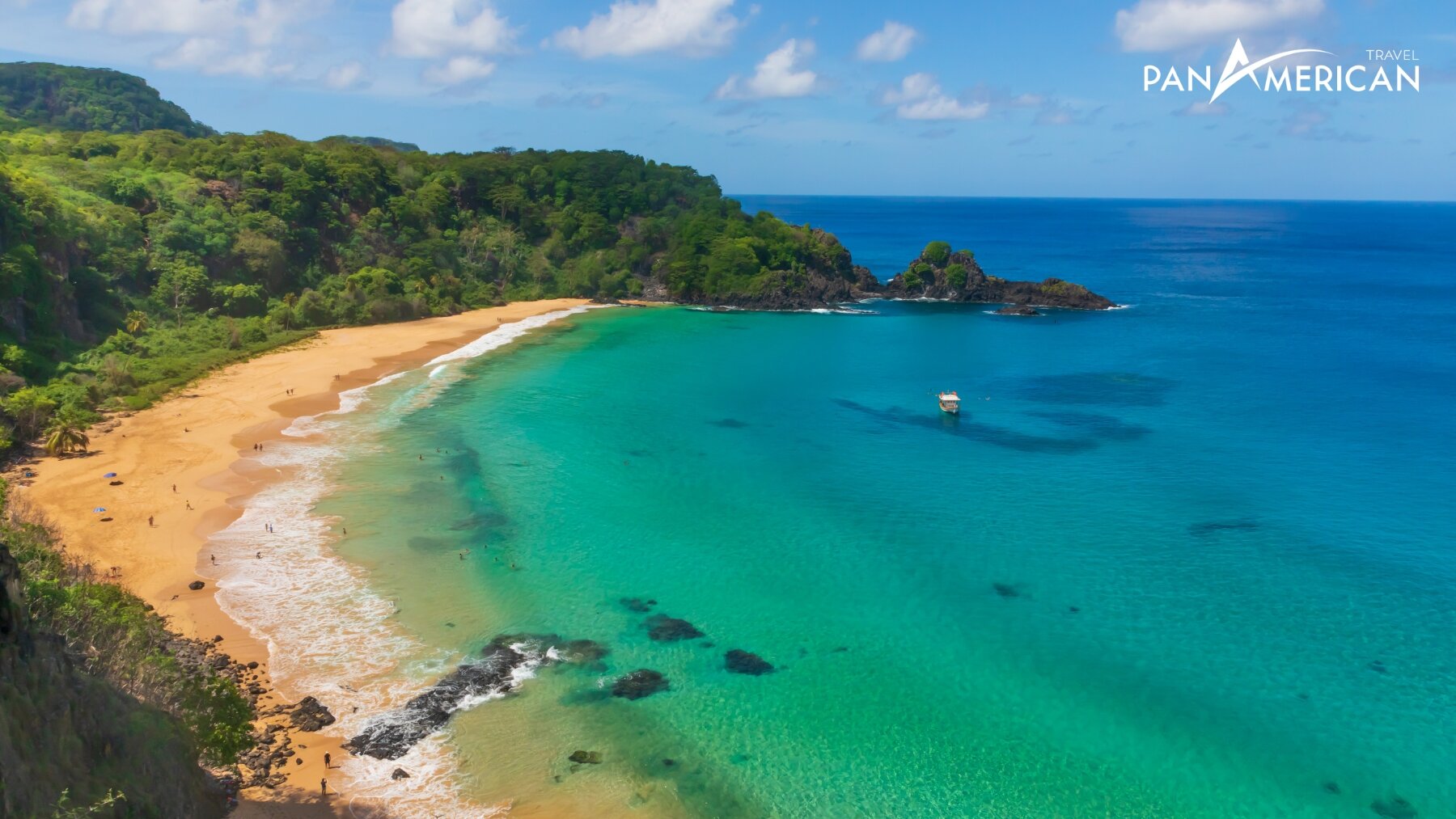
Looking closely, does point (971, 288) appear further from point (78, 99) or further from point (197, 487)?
point (78, 99)

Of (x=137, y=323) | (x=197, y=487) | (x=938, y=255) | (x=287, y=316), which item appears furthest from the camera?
(x=938, y=255)

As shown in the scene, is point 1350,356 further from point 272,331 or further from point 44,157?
point 44,157

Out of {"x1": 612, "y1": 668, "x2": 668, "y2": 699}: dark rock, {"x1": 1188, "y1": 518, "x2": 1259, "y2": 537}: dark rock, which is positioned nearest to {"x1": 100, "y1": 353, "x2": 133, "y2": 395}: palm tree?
{"x1": 612, "y1": 668, "x2": 668, "y2": 699}: dark rock

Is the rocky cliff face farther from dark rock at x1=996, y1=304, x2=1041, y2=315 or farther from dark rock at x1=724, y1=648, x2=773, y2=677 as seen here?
dark rock at x1=996, y1=304, x2=1041, y2=315

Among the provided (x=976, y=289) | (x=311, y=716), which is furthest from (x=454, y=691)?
(x=976, y=289)

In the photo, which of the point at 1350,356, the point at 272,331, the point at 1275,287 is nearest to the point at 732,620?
the point at 272,331
